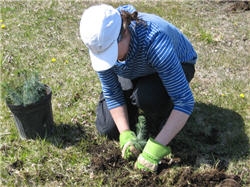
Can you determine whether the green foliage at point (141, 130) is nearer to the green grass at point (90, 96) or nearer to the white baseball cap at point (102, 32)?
the green grass at point (90, 96)

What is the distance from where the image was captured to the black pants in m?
3.17

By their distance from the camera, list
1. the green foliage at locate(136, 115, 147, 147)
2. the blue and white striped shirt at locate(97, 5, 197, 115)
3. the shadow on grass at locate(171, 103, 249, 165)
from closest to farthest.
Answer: the blue and white striped shirt at locate(97, 5, 197, 115) → the green foliage at locate(136, 115, 147, 147) → the shadow on grass at locate(171, 103, 249, 165)

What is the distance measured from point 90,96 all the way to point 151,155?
4.08ft

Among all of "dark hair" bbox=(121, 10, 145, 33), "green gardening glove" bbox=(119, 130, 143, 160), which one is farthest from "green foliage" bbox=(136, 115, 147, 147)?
"dark hair" bbox=(121, 10, 145, 33)

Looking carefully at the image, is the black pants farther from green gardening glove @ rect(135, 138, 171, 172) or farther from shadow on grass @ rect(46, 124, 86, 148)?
green gardening glove @ rect(135, 138, 171, 172)

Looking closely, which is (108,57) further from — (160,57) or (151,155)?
(151,155)

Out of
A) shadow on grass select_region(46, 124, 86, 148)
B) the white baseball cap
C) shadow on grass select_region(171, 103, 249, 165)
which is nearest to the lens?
the white baseball cap

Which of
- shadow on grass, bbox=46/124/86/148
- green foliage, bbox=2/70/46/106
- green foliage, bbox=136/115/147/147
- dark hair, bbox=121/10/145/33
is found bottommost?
shadow on grass, bbox=46/124/86/148

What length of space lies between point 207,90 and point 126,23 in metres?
1.68

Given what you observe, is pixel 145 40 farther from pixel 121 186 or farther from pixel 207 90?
pixel 207 90

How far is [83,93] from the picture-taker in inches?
153

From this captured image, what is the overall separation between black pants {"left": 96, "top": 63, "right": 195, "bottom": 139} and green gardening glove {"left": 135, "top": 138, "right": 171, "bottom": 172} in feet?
1.49

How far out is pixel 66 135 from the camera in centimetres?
332

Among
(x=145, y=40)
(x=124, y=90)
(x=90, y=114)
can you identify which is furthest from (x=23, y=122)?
(x=145, y=40)
